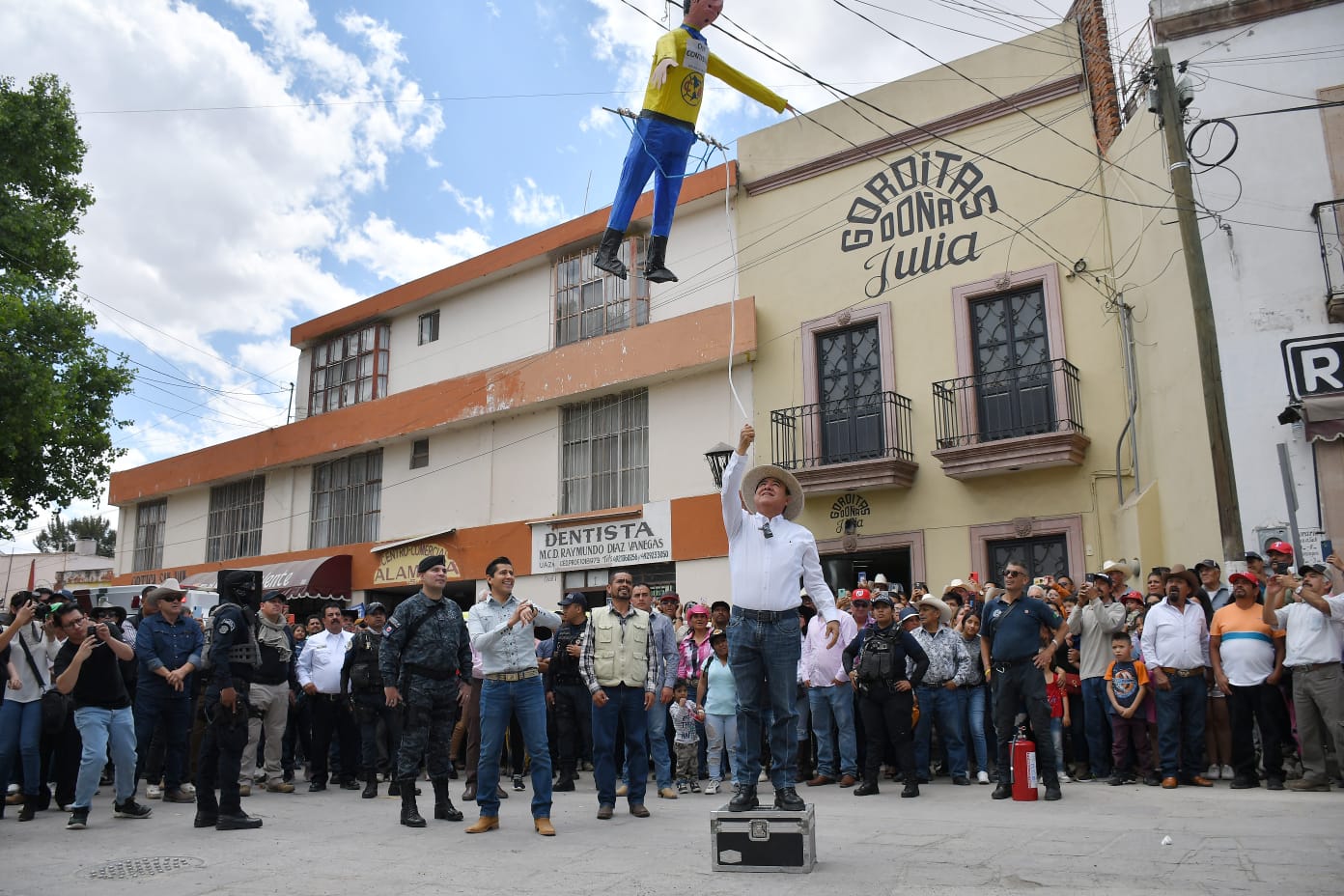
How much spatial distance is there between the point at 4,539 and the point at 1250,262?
73.5 ft

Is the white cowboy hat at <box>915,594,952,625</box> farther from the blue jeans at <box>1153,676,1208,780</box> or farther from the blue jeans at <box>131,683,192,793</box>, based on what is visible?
the blue jeans at <box>131,683,192,793</box>

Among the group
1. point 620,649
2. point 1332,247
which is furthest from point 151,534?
point 1332,247

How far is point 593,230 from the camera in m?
20.2

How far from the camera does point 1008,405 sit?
49.3 feet

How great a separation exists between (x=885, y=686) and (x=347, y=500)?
18108mm

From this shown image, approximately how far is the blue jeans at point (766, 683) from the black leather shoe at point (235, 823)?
4139mm

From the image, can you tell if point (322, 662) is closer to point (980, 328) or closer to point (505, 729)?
point (505, 729)

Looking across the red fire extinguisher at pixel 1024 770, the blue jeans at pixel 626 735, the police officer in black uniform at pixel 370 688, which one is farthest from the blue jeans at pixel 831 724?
the police officer in black uniform at pixel 370 688

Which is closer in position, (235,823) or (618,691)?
(235,823)

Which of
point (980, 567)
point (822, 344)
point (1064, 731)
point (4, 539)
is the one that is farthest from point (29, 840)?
point (4, 539)

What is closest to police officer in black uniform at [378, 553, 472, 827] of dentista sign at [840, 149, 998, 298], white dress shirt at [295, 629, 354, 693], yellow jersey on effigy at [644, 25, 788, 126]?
white dress shirt at [295, 629, 354, 693]

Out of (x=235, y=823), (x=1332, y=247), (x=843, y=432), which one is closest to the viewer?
(x=235, y=823)

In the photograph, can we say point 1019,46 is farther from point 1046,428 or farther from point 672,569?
point 672,569

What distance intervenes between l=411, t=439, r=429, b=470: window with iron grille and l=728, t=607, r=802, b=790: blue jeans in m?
18.1
